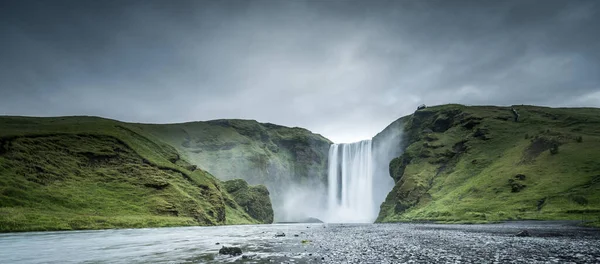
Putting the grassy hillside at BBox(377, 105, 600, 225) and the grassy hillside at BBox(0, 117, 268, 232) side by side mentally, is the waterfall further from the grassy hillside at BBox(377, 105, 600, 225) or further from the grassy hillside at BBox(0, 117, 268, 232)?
the grassy hillside at BBox(0, 117, 268, 232)

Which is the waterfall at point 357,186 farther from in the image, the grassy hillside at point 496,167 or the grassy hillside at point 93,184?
the grassy hillside at point 93,184

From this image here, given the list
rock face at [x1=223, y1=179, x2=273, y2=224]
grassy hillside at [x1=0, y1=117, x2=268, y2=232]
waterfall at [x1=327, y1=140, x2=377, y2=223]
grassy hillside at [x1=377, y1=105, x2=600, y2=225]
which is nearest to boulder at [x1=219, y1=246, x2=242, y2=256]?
grassy hillside at [x1=0, y1=117, x2=268, y2=232]

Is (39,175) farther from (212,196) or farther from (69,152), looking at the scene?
(212,196)

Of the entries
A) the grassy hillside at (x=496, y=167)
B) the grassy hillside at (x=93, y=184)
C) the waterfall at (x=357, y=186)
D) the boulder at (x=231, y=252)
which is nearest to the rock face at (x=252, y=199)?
the grassy hillside at (x=93, y=184)

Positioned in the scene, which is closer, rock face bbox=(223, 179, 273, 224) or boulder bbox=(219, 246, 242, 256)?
boulder bbox=(219, 246, 242, 256)

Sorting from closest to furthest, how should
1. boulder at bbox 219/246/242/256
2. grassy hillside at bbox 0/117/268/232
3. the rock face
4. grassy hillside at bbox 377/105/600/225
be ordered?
boulder at bbox 219/246/242/256 → grassy hillside at bbox 0/117/268/232 → grassy hillside at bbox 377/105/600/225 → the rock face

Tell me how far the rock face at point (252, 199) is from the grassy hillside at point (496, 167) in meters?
53.8

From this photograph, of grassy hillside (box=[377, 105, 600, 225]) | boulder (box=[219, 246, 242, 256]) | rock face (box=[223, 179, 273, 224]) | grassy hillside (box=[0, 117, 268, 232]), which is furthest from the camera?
rock face (box=[223, 179, 273, 224])

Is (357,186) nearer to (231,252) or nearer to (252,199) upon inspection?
(252,199)

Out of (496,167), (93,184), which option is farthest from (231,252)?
(496,167)

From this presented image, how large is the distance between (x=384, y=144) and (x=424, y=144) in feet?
149

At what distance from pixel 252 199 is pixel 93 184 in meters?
74.4

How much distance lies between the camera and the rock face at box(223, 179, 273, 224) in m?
146

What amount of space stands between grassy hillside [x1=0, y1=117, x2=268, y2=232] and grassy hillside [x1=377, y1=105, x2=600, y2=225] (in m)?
73.2
